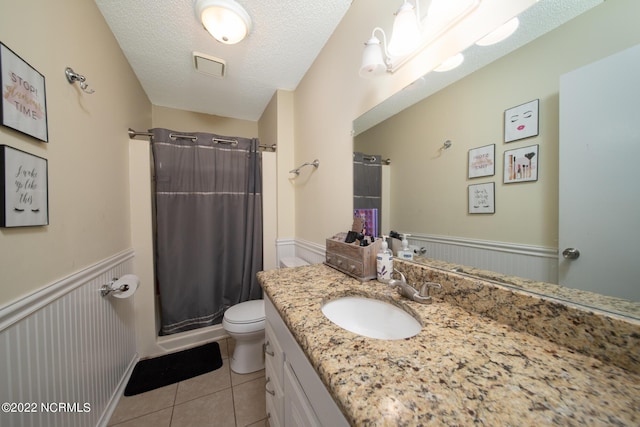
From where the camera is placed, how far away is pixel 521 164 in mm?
571

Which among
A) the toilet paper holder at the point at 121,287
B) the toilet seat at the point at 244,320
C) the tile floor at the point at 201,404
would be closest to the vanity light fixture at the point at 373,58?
the toilet seat at the point at 244,320

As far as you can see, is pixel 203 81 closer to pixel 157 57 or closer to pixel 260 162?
pixel 157 57

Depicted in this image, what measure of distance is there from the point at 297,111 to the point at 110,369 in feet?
Result: 7.19

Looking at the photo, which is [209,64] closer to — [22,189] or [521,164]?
[22,189]

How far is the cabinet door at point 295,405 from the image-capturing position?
0.52 m

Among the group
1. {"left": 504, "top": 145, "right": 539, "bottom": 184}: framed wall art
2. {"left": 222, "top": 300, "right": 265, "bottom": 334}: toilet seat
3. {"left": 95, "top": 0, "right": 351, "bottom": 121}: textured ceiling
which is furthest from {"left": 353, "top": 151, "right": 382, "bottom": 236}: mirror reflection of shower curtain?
{"left": 222, "top": 300, "right": 265, "bottom": 334}: toilet seat

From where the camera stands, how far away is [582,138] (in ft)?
1.55

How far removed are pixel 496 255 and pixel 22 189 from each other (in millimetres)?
1497

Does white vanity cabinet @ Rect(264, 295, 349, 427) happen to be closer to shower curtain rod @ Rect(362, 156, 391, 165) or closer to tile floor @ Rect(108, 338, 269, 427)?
tile floor @ Rect(108, 338, 269, 427)

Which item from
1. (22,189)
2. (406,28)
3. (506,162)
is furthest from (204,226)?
A: (506,162)

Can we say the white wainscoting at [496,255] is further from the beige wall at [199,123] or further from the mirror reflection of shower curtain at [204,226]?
the beige wall at [199,123]

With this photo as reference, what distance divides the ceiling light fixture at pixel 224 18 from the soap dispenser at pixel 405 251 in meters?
1.46

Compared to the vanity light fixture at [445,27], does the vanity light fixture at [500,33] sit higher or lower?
lower

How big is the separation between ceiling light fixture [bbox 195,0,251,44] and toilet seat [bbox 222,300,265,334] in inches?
70.6
